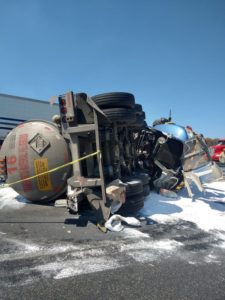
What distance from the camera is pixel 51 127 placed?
13.3 ft

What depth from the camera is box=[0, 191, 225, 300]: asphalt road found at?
5.91 feet

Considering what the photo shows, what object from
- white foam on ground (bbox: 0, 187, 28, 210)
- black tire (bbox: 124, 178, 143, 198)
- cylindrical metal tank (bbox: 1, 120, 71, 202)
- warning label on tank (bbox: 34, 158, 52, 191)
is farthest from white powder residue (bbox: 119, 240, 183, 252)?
white foam on ground (bbox: 0, 187, 28, 210)

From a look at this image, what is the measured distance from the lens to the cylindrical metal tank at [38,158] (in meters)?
3.89

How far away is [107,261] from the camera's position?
228 centimetres

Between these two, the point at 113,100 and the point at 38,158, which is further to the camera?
the point at 38,158

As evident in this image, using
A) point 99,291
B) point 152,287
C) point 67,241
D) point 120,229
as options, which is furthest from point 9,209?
point 152,287

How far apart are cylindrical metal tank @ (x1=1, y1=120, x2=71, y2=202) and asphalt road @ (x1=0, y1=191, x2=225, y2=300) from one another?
74 centimetres

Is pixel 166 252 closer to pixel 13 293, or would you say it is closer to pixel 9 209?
pixel 13 293

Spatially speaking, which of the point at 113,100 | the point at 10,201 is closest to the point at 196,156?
the point at 113,100

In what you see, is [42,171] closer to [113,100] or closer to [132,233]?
[113,100]

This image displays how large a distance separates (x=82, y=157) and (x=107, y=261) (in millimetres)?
2023

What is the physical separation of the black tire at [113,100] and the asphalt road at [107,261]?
2.04 m

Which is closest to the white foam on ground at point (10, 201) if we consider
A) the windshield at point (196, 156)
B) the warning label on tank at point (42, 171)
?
the warning label on tank at point (42, 171)

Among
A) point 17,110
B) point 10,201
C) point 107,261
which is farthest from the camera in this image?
point 17,110
